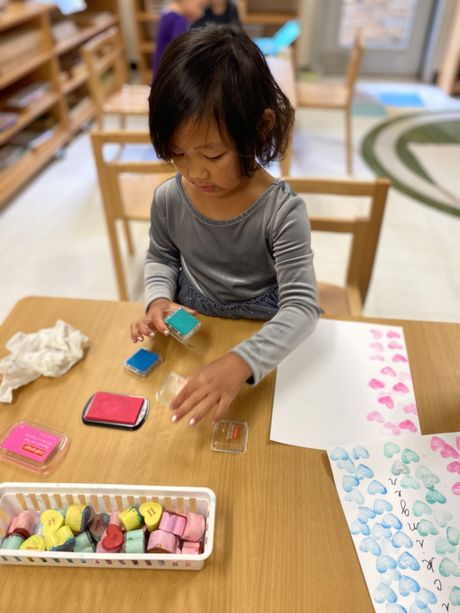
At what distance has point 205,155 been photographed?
654mm

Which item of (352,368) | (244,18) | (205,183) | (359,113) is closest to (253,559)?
(352,368)

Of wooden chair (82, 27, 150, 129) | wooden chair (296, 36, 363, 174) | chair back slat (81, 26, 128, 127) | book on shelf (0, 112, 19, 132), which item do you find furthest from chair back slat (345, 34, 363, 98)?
book on shelf (0, 112, 19, 132)

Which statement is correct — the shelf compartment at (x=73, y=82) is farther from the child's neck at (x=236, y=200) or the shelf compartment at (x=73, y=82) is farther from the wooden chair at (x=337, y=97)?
the child's neck at (x=236, y=200)

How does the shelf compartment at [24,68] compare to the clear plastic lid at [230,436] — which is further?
the shelf compartment at [24,68]

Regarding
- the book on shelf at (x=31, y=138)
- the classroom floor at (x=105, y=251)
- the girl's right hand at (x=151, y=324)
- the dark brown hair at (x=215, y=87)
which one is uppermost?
the dark brown hair at (x=215, y=87)

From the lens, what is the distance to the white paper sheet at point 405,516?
0.49 metres

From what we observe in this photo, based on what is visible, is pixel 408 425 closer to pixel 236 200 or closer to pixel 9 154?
pixel 236 200

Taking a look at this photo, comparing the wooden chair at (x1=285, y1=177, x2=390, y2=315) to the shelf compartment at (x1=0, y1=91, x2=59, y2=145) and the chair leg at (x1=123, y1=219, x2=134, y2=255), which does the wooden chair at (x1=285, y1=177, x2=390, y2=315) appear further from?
the shelf compartment at (x1=0, y1=91, x2=59, y2=145)

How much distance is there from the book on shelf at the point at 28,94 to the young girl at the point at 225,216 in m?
2.13

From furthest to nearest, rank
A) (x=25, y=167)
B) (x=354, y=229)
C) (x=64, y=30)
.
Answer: (x=64, y=30), (x=25, y=167), (x=354, y=229)

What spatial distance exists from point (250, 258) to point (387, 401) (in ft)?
1.07

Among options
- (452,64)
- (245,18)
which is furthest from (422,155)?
(245,18)

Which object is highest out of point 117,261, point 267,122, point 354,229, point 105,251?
point 267,122

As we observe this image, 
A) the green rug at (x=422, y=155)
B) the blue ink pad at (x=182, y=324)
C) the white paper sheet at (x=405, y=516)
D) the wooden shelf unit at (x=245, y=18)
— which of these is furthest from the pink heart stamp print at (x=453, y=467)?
the wooden shelf unit at (x=245, y=18)
